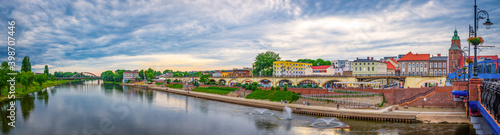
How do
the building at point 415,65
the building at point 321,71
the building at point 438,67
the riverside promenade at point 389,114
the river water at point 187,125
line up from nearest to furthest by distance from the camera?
the river water at point 187,125 → the riverside promenade at point 389,114 → the building at point 438,67 → the building at point 415,65 → the building at point 321,71

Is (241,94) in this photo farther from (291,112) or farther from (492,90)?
(492,90)

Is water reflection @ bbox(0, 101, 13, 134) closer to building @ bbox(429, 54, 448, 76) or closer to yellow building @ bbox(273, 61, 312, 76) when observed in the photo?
yellow building @ bbox(273, 61, 312, 76)

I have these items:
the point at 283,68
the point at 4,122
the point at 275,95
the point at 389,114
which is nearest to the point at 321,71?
the point at 283,68

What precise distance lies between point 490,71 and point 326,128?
16964 mm

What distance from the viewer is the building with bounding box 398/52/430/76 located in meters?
79.5

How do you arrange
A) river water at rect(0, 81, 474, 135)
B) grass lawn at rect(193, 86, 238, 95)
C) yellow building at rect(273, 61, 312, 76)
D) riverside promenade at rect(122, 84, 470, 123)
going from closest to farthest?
river water at rect(0, 81, 474, 135) < riverside promenade at rect(122, 84, 470, 123) < grass lawn at rect(193, 86, 238, 95) < yellow building at rect(273, 61, 312, 76)

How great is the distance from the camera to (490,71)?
94.1ft

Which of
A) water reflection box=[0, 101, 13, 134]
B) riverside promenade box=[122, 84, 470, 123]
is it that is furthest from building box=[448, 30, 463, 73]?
water reflection box=[0, 101, 13, 134]

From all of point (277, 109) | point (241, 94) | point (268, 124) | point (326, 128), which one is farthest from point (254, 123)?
point (241, 94)

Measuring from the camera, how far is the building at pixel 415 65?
261ft

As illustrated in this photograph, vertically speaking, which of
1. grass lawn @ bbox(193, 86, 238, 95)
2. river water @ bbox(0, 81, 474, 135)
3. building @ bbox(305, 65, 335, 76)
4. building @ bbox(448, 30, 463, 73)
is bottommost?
river water @ bbox(0, 81, 474, 135)

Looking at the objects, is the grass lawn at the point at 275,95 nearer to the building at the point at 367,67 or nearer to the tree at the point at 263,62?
the building at the point at 367,67

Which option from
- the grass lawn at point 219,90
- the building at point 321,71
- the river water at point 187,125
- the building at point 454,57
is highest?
the building at point 454,57

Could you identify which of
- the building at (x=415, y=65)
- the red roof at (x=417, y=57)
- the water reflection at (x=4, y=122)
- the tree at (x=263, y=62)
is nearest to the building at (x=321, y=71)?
the tree at (x=263, y=62)
